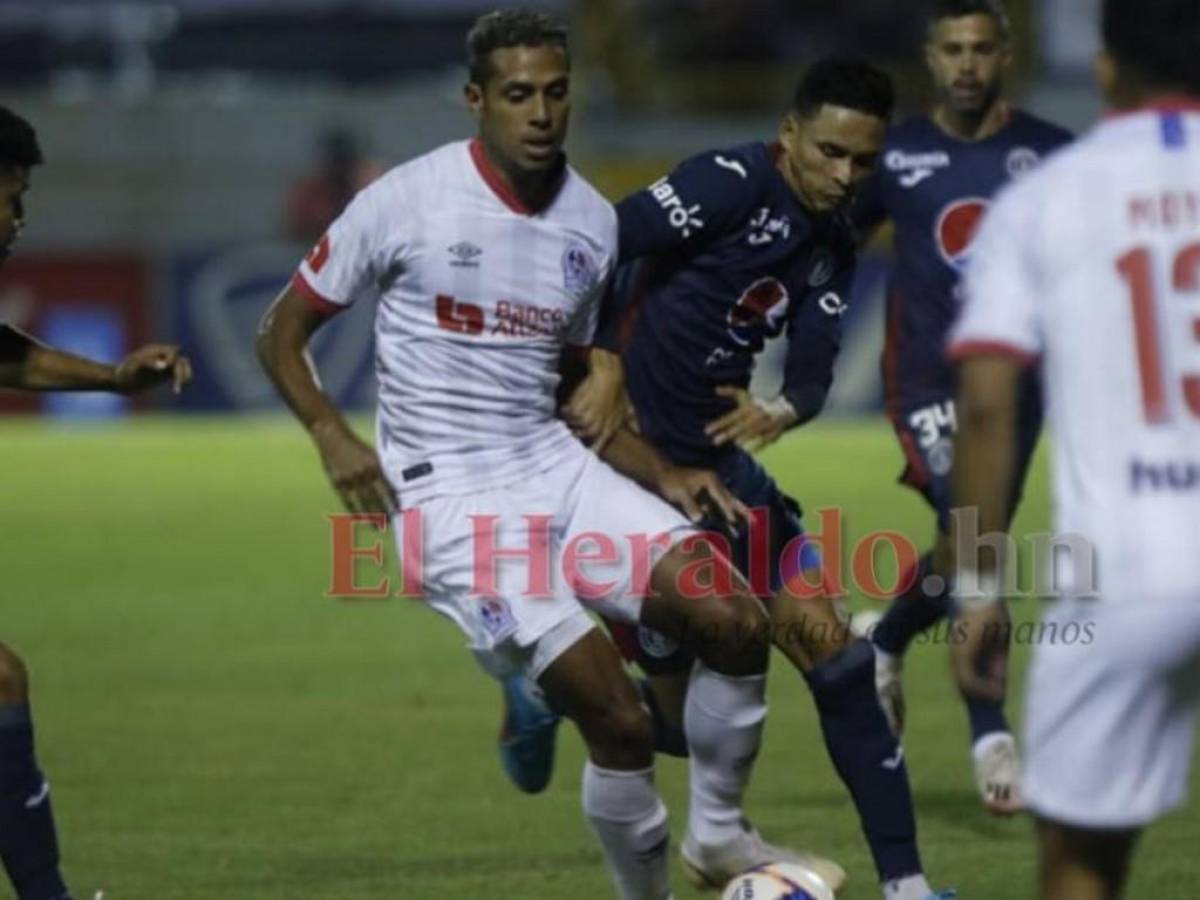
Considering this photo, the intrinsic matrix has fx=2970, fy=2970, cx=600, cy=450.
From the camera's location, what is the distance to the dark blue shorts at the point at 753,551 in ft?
25.2

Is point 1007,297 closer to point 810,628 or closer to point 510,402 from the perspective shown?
point 510,402

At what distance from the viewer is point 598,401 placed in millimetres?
7453

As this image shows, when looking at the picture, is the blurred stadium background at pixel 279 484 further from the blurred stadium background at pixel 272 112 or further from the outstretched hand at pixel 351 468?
the outstretched hand at pixel 351 468

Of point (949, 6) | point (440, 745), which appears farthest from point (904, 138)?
point (440, 745)

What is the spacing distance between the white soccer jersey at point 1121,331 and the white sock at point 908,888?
263cm

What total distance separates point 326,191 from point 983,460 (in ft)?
65.1

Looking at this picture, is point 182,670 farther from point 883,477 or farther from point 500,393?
point 883,477

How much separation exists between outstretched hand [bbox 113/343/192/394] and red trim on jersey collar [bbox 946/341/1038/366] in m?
2.81

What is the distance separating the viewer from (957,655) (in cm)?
482

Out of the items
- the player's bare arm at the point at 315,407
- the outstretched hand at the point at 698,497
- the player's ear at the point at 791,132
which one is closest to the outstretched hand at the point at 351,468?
the player's bare arm at the point at 315,407

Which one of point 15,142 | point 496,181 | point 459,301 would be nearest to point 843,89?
point 496,181

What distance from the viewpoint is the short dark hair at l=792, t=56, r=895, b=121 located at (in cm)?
764

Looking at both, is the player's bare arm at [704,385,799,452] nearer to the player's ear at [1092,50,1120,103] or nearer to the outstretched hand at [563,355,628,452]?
the outstretched hand at [563,355,628,452]

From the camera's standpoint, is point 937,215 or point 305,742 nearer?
point 937,215
